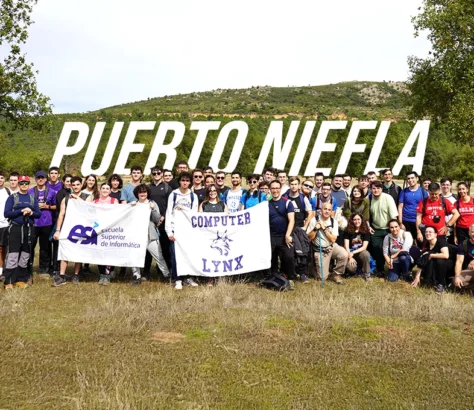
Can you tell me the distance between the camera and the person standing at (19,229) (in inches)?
360

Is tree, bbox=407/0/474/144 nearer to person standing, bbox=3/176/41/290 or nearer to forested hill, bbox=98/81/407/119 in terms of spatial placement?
person standing, bbox=3/176/41/290

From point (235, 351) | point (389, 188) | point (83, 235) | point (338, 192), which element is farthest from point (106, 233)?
point (389, 188)

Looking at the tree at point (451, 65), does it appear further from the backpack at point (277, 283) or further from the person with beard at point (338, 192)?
the backpack at point (277, 283)

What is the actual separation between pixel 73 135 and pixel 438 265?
278 ft

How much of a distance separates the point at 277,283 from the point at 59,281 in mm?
4902

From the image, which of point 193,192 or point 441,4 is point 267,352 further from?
point 441,4

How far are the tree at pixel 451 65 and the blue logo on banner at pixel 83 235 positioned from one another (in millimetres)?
16282

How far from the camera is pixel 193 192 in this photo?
33.3 ft

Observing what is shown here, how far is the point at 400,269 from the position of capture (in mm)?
10367

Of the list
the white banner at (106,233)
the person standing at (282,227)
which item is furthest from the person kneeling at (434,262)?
the white banner at (106,233)

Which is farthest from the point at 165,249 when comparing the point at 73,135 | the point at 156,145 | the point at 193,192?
the point at 73,135

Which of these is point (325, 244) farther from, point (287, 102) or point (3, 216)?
point (287, 102)

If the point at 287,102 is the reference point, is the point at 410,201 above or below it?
below

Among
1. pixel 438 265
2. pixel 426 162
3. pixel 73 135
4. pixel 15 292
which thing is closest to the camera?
pixel 15 292
